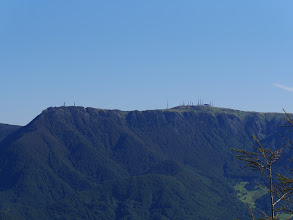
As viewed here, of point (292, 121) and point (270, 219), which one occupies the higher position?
point (292, 121)

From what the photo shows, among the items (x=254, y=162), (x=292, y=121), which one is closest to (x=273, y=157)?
(x=254, y=162)

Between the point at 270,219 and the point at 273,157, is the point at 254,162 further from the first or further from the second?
the point at 270,219

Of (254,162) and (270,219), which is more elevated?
(254,162)

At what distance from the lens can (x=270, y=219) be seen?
30.7 metres

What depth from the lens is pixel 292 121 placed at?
107 feet

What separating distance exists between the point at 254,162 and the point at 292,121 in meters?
4.19

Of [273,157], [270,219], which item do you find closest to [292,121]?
[273,157]

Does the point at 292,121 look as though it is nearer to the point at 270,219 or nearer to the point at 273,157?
the point at 273,157

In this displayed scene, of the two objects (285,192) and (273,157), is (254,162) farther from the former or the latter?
(285,192)

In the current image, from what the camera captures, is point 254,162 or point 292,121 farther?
point 292,121

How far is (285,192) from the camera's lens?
31922 millimetres

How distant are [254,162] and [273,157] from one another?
3.87 ft

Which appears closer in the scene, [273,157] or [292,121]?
[273,157]

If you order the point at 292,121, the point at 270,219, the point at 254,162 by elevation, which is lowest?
the point at 270,219
